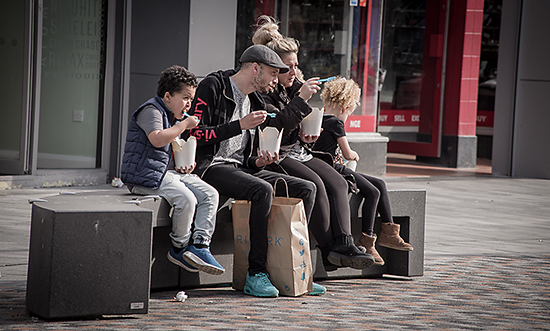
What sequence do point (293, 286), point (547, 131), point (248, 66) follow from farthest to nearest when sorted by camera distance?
point (547, 131)
point (248, 66)
point (293, 286)

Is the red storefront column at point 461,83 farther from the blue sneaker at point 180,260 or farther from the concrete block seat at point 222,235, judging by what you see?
the blue sneaker at point 180,260

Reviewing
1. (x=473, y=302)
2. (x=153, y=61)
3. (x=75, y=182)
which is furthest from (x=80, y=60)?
(x=473, y=302)

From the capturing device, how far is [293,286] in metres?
3.84

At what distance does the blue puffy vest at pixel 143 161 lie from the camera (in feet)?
12.2

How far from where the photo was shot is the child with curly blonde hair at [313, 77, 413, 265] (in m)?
4.37

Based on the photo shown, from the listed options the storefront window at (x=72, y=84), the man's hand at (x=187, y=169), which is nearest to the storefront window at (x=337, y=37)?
the storefront window at (x=72, y=84)

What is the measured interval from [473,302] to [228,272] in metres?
1.47

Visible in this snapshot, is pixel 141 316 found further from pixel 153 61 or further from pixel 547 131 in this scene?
pixel 547 131

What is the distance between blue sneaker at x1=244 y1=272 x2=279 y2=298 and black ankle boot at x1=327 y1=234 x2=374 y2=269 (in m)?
0.43

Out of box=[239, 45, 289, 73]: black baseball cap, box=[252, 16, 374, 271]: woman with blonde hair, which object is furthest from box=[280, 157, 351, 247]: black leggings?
box=[239, 45, 289, 73]: black baseball cap

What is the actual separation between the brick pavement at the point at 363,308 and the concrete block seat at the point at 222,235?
0.09m

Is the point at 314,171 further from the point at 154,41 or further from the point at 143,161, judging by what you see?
the point at 154,41

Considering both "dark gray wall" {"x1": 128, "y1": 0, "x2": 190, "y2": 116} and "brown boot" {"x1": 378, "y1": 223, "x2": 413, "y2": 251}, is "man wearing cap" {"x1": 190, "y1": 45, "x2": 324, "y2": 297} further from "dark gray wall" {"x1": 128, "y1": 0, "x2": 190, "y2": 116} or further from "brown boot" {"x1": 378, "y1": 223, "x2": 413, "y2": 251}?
"dark gray wall" {"x1": 128, "y1": 0, "x2": 190, "y2": 116}

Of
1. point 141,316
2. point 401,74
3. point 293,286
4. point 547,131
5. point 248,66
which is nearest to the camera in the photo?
point 141,316
